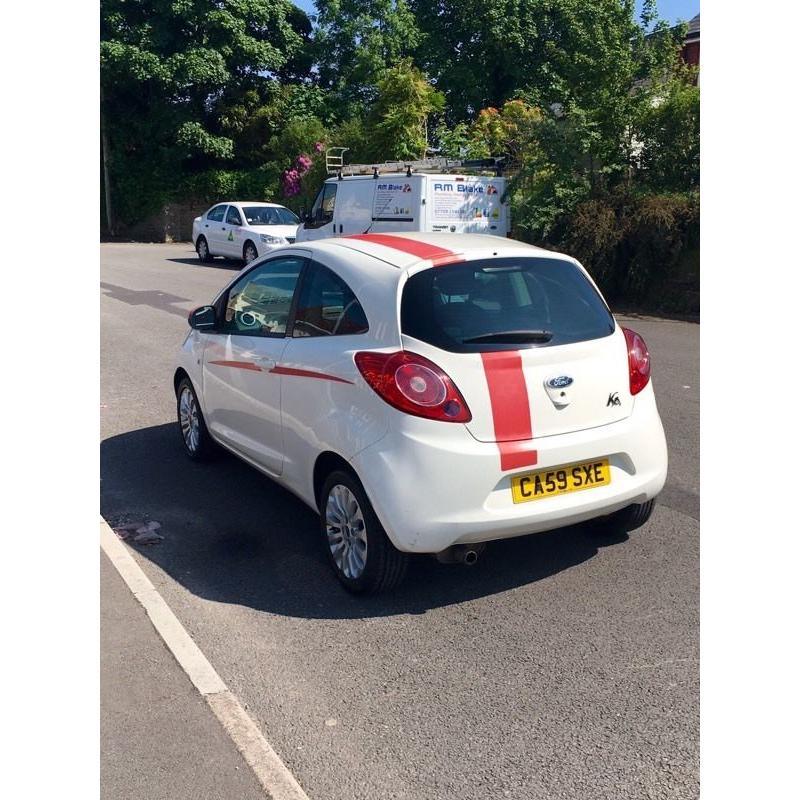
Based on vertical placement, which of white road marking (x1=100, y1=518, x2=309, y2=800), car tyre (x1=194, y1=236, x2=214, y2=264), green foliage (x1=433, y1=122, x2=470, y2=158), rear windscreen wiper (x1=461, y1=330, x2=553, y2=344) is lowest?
white road marking (x1=100, y1=518, x2=309, y2=800)

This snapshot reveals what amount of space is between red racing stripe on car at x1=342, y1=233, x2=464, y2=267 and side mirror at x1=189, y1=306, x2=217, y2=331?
1303 mm

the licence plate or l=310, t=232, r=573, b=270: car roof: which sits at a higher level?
l=310, t=232, r=573, b=270: car roof

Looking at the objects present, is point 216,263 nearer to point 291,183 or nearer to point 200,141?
point 291,183

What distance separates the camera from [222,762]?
3.13 metres

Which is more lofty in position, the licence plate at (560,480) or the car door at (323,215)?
the car door at (323,215)

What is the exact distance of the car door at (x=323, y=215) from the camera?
18109mm

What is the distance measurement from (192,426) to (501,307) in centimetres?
305

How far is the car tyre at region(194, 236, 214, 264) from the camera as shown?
24159 mm

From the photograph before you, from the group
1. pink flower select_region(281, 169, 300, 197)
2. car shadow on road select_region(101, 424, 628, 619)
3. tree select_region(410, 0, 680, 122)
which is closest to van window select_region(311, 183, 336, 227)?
car shadow on road select_region(101, 424, 628, 619)

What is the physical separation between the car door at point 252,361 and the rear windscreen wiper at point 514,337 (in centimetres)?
127

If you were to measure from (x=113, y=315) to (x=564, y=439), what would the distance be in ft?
37.4

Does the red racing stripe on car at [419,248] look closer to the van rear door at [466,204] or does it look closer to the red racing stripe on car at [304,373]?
the red racing stripe on car at [304,373]

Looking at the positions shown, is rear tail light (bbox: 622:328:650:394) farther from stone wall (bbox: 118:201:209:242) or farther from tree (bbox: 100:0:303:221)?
stone wall (bbox: 118:201:209:242)

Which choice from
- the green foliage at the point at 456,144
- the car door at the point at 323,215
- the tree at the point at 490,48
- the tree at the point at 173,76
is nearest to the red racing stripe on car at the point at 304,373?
the car door at the point at 323,215
